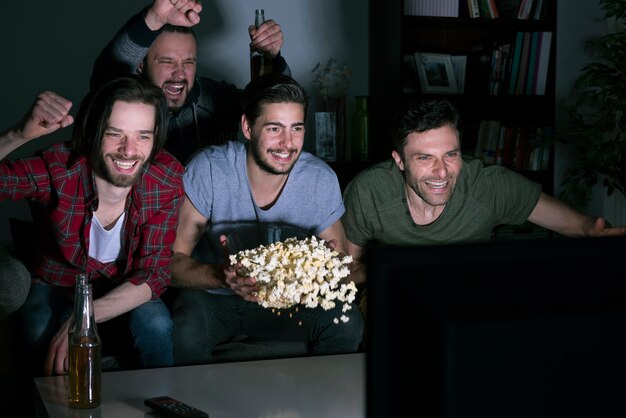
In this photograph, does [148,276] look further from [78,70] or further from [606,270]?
[606,270]

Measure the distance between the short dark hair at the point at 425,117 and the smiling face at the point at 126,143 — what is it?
3.09ft

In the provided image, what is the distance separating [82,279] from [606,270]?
115 cm

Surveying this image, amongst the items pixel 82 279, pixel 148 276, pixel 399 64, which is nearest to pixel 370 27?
pixel 399 64

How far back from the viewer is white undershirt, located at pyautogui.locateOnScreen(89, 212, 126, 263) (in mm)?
2385

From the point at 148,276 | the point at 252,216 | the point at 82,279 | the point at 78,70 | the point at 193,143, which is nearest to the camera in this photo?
the point at 82,279

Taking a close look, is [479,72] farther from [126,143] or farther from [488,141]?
[126,143]

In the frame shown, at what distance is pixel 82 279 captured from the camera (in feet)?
4.95

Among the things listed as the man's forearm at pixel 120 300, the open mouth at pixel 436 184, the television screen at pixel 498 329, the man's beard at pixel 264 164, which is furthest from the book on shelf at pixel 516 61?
the television screen at pixel 498 329

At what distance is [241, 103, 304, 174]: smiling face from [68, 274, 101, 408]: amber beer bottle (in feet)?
3.90

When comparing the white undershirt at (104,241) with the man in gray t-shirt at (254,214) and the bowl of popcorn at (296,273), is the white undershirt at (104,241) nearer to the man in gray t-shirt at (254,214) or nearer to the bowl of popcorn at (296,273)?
the man in gray t-shirt at (254,214)

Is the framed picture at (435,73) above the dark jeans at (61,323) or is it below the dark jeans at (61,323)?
above

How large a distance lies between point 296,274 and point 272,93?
969 mm

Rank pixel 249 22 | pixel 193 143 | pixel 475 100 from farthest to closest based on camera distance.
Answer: pixel 475 100 < pixel 249 22 < pixel 193 143

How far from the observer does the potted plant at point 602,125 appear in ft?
12.2
